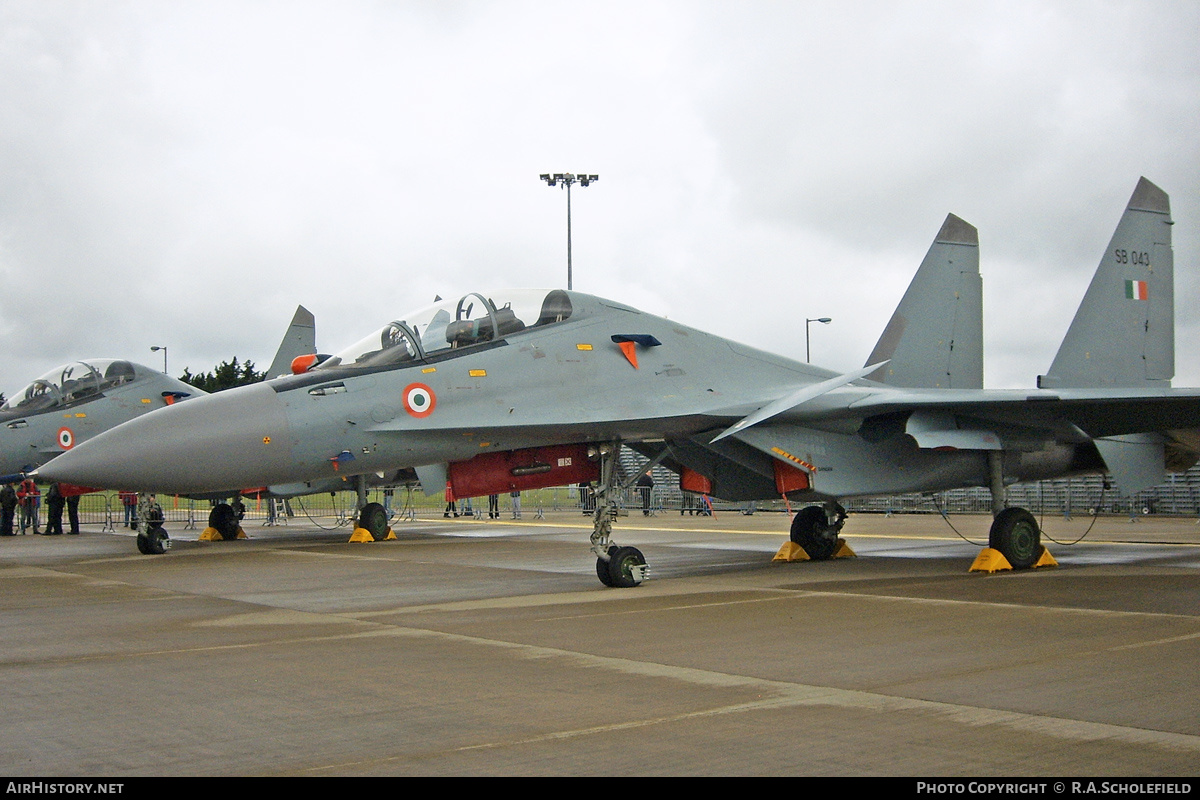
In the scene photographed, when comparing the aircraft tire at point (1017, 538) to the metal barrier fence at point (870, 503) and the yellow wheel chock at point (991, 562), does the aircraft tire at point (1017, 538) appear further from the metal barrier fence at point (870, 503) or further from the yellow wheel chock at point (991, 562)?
the metal barrier fence at point (870, 503)

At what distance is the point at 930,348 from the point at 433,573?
7571 mm

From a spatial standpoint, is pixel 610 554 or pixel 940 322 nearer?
pixel 610 554

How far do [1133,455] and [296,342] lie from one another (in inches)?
Answer: 690

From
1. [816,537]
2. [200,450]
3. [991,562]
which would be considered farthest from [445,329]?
[991,562]

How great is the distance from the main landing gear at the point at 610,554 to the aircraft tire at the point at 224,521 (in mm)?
13264

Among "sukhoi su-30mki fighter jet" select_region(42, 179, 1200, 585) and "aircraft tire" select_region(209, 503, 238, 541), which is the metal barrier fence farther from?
"sukhoi su-30mki fighter jet" select_region(42, 179, 1200, 585)

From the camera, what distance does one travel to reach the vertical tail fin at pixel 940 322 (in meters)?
14.8

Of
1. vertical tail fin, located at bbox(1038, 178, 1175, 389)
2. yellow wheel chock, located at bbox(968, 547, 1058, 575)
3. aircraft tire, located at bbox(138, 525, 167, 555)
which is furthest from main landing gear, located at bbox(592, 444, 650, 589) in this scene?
aircraft tire, located at bbox(138, 525, 167, 555)

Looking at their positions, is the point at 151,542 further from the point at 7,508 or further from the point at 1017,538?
the point at 1017,538

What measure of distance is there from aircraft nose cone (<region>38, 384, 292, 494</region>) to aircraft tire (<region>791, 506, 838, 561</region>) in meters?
6.97

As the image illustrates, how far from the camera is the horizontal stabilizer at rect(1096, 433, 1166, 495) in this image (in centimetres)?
1290

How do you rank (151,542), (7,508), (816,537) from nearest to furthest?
(816,537), (151,542), (7,508)

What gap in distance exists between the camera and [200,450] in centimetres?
974

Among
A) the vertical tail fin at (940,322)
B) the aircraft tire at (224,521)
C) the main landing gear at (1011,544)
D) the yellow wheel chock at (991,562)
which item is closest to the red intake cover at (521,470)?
the yellow wheel chock at (991,562)
